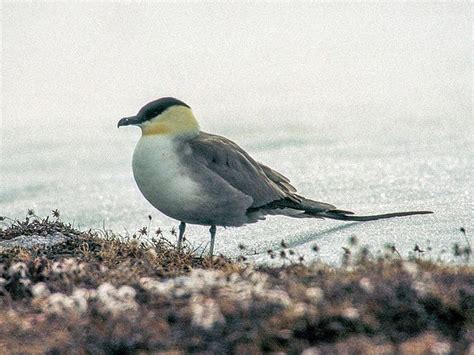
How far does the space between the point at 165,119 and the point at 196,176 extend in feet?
2.04

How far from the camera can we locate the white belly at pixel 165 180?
767 centimetres

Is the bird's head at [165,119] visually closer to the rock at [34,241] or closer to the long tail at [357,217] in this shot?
the rock at [34,241]

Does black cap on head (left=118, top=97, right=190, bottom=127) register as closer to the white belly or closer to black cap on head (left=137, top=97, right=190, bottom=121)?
black cap on head (left=137, top=97, right=190, bottom=121)

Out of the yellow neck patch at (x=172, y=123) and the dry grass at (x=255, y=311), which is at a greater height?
the yellow neck patch at (x=172, y=123)

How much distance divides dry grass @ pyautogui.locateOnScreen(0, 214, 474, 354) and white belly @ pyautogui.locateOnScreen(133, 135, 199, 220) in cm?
118

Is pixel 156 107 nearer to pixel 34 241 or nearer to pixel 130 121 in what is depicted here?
pixel 130 121

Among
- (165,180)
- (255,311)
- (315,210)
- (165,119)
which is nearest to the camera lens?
(255,311)

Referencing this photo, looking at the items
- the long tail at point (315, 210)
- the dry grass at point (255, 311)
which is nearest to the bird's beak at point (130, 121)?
the long tail at point (315, 210)

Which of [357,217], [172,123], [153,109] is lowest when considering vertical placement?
[357,217]

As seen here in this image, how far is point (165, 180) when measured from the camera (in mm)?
7680

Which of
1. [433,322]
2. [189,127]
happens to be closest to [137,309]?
[433,322]

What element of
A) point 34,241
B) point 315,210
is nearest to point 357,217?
point 315,210

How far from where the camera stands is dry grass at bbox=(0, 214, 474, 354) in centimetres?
510

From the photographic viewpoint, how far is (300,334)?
17.1 feet
